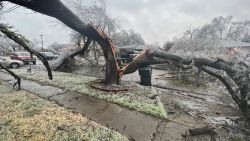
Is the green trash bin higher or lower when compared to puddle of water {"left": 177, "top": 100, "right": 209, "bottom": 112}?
higher

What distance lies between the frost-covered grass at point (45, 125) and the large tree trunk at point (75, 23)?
2.85 meters

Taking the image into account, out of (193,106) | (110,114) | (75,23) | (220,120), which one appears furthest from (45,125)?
(193,106)

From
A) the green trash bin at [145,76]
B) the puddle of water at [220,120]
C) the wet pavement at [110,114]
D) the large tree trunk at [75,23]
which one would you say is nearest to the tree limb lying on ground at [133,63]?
the large tree trunk at [75,23]

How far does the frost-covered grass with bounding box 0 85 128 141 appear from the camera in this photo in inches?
189

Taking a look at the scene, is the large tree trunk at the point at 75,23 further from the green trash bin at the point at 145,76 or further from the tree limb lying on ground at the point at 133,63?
the green trash bin at the point at 145,76

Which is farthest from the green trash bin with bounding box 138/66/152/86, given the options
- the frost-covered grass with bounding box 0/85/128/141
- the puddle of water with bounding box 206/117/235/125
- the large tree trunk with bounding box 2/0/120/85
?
the frost-covered grass with bounding box 0/85/128/141

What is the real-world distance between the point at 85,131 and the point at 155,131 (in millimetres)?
1787

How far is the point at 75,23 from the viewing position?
7.96 meters

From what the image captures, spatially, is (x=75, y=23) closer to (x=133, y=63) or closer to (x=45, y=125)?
(x=133, y=63)

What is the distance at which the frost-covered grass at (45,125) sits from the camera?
4809 mm

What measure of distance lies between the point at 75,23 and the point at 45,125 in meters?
4.06

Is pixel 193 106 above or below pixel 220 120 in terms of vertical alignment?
above

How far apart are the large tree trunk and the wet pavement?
239 cm

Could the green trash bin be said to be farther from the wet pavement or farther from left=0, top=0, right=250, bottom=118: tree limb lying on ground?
the wet pavement
